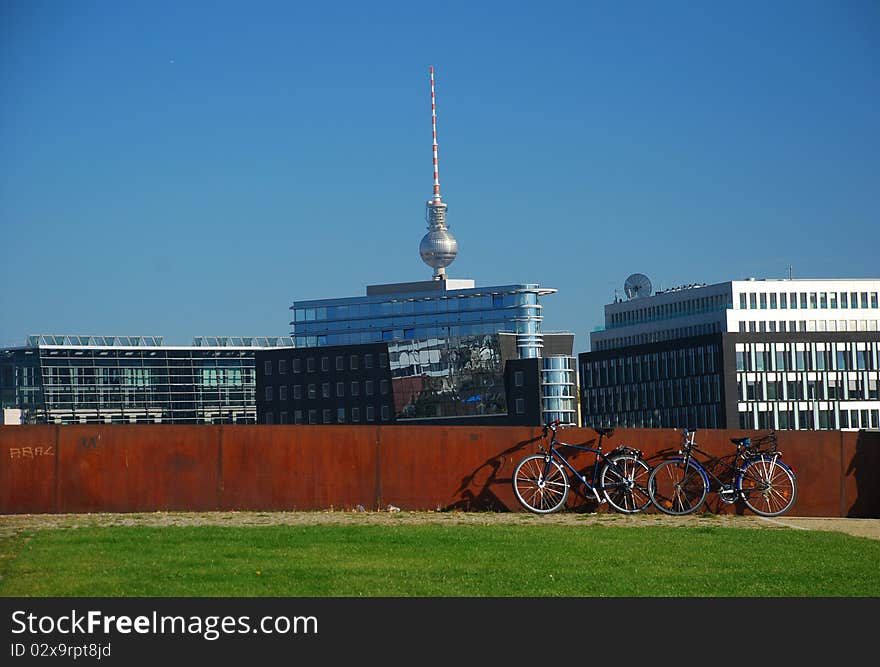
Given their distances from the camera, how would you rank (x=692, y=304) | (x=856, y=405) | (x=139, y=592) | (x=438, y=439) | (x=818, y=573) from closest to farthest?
(x=139, y=592) → (x=818, y=573) → (x=438, y=439) → (x=856, y=405) → (x=692, y=304)

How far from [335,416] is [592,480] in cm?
15781

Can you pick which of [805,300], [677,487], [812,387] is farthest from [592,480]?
[805,300]

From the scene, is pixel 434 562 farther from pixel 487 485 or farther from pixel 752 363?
pixel 752 363

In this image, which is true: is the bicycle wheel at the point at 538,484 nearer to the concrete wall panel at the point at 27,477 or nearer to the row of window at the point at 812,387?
the concrete wall panel at the point at 27,477

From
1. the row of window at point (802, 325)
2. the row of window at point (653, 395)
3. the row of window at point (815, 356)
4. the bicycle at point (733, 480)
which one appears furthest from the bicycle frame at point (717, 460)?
the row of window at point (802, 325)

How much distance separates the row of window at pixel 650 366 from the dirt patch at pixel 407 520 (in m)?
126

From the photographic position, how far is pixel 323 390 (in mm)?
184250

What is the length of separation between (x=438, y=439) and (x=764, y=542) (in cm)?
702

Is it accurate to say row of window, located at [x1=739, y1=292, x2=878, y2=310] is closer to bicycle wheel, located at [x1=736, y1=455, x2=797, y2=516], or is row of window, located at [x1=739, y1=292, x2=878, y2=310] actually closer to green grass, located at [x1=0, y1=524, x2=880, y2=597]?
bicycle wheel, located at [x1=736, y1=455, x2=797, y2=516]

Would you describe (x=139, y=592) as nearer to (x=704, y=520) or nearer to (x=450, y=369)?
(x=704, y=520)

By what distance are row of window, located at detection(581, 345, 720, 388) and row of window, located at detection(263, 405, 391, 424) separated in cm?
2453

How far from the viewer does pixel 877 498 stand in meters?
26.1

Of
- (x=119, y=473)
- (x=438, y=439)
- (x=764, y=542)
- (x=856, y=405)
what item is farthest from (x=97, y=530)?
(x=856, y=405)
